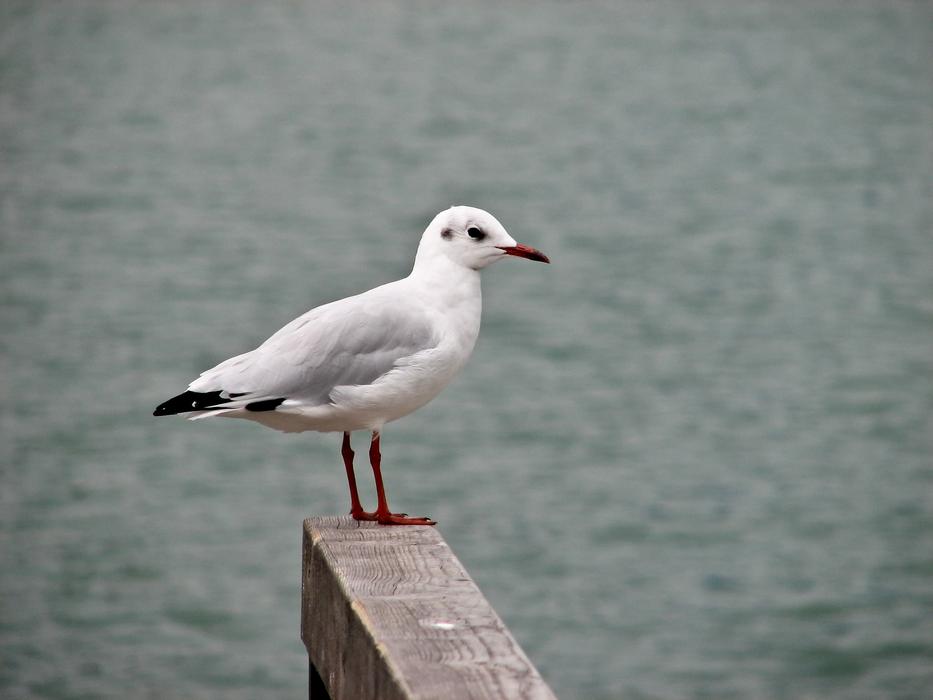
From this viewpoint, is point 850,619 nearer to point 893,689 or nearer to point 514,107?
point 893,689

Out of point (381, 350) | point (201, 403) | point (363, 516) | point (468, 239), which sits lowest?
point (363, 516)

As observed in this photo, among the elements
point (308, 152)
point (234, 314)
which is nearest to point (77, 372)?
point (234, 314)

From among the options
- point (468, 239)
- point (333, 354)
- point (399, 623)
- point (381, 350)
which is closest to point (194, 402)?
point (333, 354)

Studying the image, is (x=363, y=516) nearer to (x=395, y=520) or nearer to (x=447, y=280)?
(x=395, y=520)

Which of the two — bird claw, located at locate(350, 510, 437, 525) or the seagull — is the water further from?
bird claw, located at locate(350, 510, 437, 525)

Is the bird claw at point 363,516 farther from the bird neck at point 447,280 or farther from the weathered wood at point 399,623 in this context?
the bird neck at point 447,280

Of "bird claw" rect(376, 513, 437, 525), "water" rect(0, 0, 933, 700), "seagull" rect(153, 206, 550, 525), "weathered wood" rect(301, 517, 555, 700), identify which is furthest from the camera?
"water" rect(0, 0, 933, 700)

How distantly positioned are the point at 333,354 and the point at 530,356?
49.0 feet

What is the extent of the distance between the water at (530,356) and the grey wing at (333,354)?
332 inches

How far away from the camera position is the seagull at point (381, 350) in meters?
4.36

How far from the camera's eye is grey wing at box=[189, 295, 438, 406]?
4.36 m

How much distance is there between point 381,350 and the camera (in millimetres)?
4418

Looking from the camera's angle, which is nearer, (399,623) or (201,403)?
(399,623)

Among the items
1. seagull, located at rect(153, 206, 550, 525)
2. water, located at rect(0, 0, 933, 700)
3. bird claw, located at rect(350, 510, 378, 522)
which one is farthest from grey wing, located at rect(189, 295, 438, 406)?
water, located at rect(0, 0, 933, 700)
